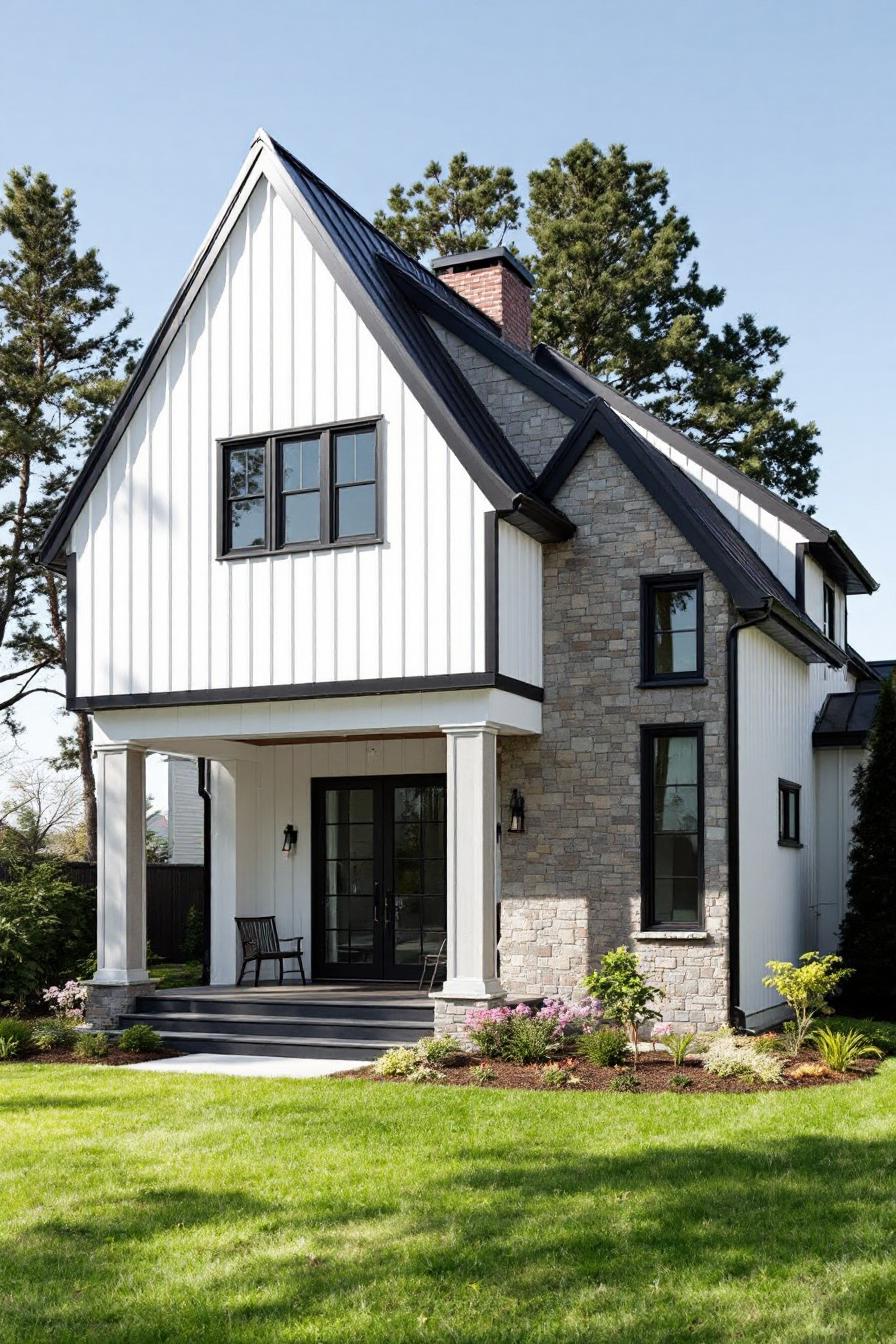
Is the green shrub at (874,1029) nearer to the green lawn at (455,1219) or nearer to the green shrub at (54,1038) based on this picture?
the green lawn at (455,1219)

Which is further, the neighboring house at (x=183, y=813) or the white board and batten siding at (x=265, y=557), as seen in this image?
the neighboring house at (x=183, y=813)

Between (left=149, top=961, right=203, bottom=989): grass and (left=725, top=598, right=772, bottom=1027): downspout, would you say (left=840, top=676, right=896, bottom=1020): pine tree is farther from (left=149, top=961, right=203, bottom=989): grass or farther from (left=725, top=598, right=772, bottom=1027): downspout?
(left=149, top=961, right=203, bottom=989): grass

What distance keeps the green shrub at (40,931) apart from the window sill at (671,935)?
23.5 feet

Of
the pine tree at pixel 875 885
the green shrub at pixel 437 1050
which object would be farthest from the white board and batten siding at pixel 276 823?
the pine tree at pixel 875 885

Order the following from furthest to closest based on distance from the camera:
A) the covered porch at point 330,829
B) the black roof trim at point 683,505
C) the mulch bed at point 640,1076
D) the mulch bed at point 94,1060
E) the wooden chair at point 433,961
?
the wooden chair at point 433,961
the black roof trim at point 683,505
the covered porch at point 330,829
the mulch bed at point 94,1060
the mulch bed at point 640,1076

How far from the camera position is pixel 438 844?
15.3 metres

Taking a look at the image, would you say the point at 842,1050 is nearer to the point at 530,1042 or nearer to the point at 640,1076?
the point at 640,1076

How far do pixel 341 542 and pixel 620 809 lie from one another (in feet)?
12.7

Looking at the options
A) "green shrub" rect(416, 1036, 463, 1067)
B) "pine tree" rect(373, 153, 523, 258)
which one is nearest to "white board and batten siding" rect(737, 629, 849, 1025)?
"green shrub" rect(416, 1036, 463, 1067)

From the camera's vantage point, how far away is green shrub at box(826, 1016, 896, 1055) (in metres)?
12.1

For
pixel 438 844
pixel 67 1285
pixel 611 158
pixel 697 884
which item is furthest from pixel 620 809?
pixel 611 158

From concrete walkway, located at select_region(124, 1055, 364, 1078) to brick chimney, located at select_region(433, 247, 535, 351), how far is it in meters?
9.63

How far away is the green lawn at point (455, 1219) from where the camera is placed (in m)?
5.54

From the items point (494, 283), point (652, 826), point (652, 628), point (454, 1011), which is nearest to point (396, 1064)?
point (454, 1011)
